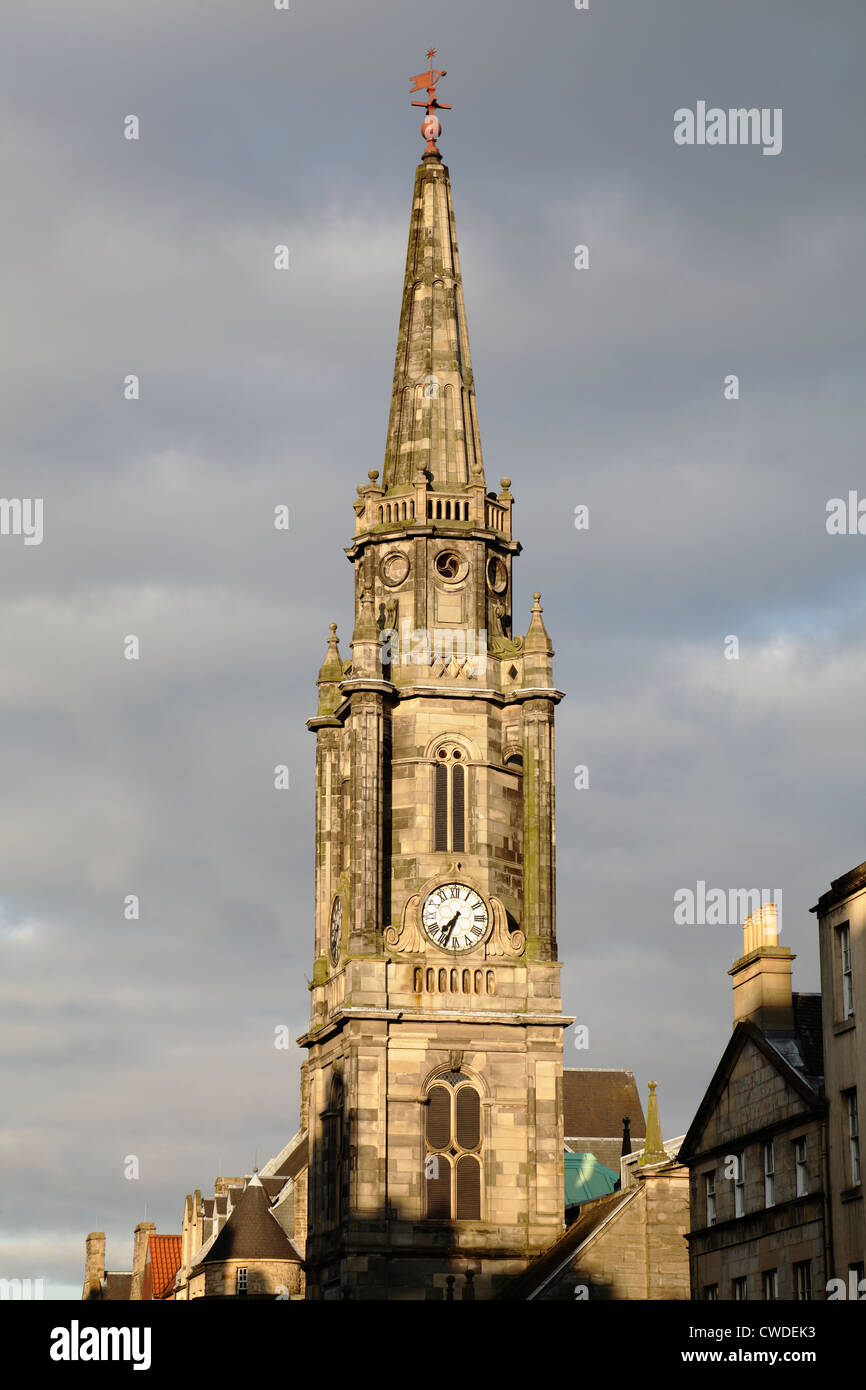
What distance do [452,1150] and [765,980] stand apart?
27.1 metres

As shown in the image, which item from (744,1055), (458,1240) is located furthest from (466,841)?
(744,1055)

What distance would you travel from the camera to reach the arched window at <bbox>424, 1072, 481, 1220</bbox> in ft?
312

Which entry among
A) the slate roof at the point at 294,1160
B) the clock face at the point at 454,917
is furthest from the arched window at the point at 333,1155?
the slate roof at the point at 294,1160

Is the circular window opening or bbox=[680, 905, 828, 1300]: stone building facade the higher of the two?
the circular window opening

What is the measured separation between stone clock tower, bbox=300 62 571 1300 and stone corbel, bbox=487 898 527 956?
8 cm

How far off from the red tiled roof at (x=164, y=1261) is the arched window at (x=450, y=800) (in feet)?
214

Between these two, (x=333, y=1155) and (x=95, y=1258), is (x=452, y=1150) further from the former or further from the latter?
(x=95, y=1258)

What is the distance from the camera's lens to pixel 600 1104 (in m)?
131

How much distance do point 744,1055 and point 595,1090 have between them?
61.7 meters

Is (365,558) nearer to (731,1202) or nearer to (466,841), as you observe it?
(466,841)

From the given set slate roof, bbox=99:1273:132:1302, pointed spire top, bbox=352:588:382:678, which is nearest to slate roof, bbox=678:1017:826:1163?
pointed spire top, bbox=352:588:382:678

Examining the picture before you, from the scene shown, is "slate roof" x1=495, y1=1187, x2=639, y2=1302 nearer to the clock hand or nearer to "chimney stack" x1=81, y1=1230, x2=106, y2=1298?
the clock hand

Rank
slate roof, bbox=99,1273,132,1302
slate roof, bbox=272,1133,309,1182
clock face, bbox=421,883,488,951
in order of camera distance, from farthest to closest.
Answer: slate roof, bbox=99,1273,132,1302 → slate roof, bbox=272,1133,309,1182 → clock face, bbox=421,883,488,951

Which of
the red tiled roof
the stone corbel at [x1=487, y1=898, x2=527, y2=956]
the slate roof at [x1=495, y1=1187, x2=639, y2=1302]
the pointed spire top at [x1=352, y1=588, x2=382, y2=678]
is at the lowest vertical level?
the slate roof at [x1=495, y1=1187, x2=639, y2=1302]
